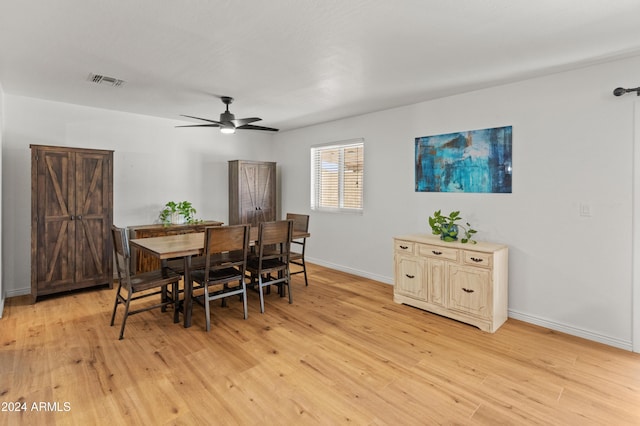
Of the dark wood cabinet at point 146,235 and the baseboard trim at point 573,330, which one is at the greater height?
the dark wood cabinet at point 146,235

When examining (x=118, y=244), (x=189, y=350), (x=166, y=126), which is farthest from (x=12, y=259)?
(x=189, y=350)

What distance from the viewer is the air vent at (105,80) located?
131 inches

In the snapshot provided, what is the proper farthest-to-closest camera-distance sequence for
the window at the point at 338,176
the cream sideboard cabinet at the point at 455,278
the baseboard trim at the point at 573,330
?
the window at the point at 338,176 < the cream sideboard cabinet at the point at 455,278 < the baseboard trim at the point at 573,330

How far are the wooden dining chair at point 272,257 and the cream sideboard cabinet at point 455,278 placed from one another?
52.9 inches

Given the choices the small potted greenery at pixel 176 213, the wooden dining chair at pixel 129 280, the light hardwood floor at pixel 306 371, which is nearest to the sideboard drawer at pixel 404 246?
the light hardwood floor at pixel 306 371

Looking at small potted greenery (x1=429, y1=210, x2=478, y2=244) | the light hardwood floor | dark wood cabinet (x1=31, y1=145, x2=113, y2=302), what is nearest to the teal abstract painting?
small potted greenery (x1=429, y1=210, x2=478, y2=244)

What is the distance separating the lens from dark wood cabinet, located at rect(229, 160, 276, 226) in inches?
230

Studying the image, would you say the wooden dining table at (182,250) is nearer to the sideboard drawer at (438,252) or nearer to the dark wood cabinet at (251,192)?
the dark wood cabinet at (251,192)

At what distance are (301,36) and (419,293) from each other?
291 centimetres

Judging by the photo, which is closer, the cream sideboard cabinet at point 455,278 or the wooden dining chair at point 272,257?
the cream sideboard cabinet at point 455,278

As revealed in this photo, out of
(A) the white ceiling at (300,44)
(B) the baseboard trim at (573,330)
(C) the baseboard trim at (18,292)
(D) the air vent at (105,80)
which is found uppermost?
(D) the air vent at (105,80)

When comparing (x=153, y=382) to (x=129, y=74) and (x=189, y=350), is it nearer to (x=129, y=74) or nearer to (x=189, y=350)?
(x=189, y=350)

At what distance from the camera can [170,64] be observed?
3.01 m

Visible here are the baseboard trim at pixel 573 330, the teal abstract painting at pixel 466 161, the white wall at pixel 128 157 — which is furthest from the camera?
the white wall at pixel 128 157
